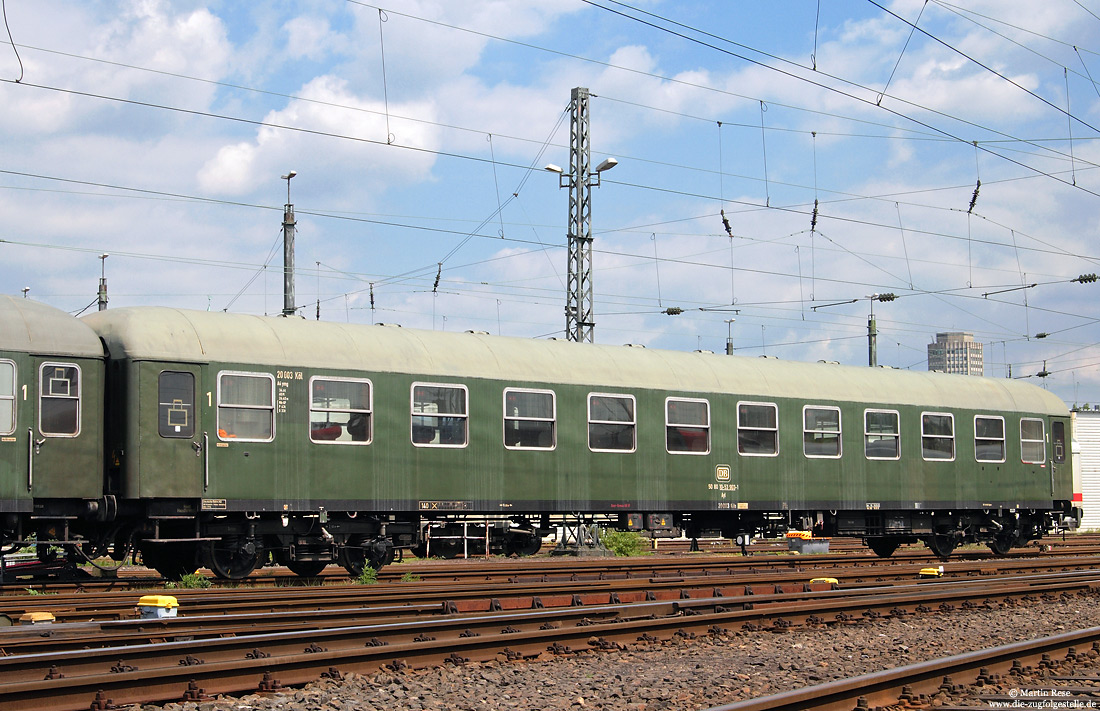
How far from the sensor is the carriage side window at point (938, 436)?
75.8 ft

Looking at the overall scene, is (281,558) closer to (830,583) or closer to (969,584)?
(830,583)

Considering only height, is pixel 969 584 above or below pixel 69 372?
below

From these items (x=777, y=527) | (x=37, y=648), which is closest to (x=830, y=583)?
(x=777, y=527)

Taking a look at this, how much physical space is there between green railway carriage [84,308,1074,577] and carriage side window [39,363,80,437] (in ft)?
2.00

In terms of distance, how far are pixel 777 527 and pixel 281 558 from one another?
9.82 metres

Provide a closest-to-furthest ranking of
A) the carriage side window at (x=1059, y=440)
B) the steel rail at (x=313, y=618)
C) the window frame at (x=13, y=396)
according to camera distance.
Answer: the steel rail at (x=313, y=618), the window frame at (x=13, y=396), the carriage side window at (x=1059, y=440)

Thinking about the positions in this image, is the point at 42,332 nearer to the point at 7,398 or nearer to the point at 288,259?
the point at 7,398

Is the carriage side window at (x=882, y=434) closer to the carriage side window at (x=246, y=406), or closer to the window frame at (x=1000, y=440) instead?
the window frame at (x=1000, y=440)

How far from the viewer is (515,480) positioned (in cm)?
1805

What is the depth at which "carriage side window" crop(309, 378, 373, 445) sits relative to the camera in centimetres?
1625

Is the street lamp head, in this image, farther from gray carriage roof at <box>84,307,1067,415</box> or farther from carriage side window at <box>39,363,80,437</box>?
carriage side window at <box>39,363,80,437</box>

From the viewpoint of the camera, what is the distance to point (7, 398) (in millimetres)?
13938

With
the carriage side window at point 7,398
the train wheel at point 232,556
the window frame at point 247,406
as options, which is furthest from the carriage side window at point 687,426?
the carriage side window at point 7,398

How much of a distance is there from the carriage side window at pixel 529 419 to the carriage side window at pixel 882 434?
23.9 feet
